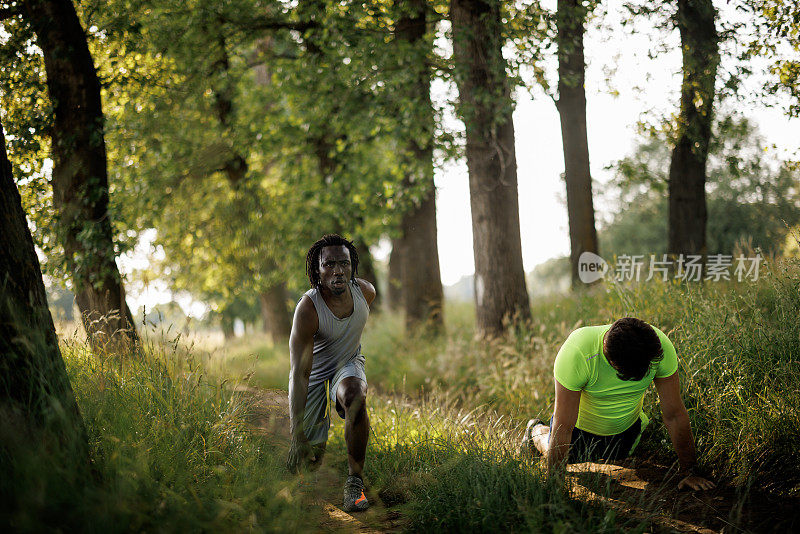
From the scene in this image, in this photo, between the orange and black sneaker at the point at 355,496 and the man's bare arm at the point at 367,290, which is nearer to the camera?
the orange and black sneaker at the point at 355,496

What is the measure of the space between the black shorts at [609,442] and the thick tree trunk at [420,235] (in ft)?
18.6

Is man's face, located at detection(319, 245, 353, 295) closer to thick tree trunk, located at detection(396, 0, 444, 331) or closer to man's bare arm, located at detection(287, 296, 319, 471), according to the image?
man's bare arm, located at detection(287, 296, 319, 471)

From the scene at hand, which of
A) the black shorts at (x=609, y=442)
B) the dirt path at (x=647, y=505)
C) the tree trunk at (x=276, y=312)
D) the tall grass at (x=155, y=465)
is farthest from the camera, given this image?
the tree trunk at (x=276, y=312)

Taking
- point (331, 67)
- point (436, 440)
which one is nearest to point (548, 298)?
point (331, 67)

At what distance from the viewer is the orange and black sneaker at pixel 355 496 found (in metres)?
4.02

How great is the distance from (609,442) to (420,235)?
7.13 metres

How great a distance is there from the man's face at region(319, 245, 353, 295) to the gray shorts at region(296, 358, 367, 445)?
2.08 ft

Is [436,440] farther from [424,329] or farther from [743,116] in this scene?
[743,116]

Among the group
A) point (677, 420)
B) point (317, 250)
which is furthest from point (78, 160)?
point (677, 420)

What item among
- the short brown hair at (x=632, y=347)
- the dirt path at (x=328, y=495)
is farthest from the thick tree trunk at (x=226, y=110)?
the short brown hair at (x=632, y=347)

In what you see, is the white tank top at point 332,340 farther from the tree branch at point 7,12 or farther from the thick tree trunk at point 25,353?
the tree branch at point 7,12

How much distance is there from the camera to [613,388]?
424cm

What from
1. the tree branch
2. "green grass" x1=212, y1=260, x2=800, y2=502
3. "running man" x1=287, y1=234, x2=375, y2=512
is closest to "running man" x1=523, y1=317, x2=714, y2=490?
"green grass" x1=212, y1=260, x2=800, y2=502

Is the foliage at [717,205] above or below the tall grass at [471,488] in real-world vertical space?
above
